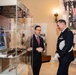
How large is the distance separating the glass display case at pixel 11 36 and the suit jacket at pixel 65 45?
740 mm

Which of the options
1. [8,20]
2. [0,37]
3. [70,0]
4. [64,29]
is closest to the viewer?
[0,37]

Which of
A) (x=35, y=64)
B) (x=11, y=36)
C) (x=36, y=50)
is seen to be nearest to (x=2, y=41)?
(x=11, y=36)

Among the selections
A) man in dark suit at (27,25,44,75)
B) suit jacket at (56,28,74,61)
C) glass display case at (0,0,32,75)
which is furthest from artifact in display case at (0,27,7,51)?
suit jacket at (56,28,74,61)

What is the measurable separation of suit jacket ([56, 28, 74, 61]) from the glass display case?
74 cm

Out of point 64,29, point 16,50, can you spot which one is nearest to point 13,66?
point 16,50

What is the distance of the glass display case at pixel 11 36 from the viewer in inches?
92.3

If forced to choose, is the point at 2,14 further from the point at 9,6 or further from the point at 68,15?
the point at 68,15

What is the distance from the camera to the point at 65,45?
10.2ft

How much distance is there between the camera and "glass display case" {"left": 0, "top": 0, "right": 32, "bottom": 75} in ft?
7.69

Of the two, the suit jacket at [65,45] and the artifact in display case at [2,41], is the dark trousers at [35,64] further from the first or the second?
the artifact in display case at [2,41]

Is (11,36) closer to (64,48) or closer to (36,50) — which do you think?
(36,50)

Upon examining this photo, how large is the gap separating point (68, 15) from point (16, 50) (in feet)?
14.2

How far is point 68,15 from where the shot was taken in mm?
6289

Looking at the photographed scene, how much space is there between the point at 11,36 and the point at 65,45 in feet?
3.54
